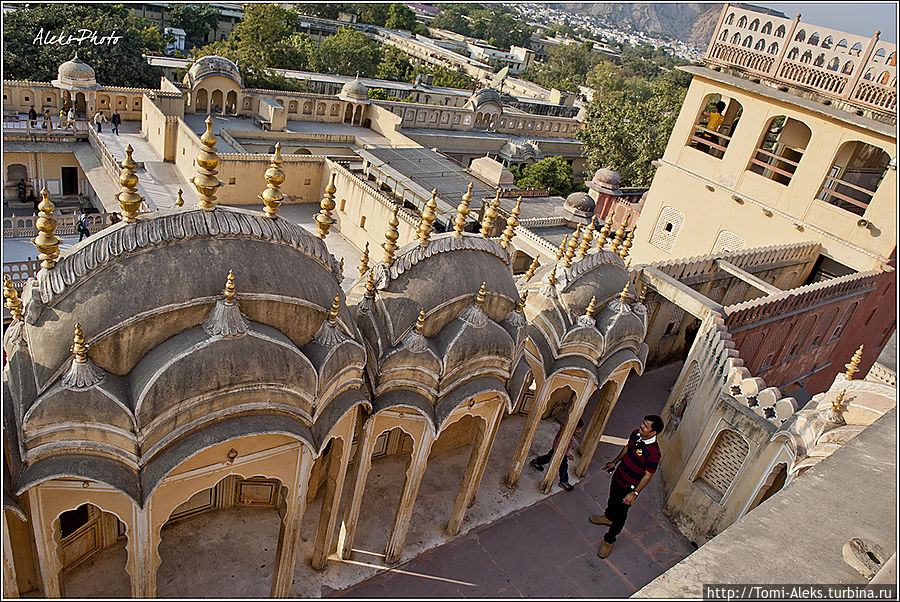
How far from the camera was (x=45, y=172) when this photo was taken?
31578 mm

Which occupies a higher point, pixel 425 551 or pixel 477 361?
pixel 477 361

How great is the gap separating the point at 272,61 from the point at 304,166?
102ft

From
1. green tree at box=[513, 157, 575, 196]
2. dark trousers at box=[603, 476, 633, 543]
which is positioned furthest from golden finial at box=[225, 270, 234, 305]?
green tree at box=[513, 157, 575, 196]

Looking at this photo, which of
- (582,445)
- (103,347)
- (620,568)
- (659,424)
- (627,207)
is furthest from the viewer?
(627,207)

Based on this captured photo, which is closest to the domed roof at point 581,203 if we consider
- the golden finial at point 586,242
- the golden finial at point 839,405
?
the golden finial at point 586,242

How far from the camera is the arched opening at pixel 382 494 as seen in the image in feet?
44.9

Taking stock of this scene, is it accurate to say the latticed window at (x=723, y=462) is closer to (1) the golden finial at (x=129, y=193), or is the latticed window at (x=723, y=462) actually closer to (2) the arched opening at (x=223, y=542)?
(2) the arched opening at (x=223, y=542)

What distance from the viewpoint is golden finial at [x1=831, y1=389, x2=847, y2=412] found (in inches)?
495

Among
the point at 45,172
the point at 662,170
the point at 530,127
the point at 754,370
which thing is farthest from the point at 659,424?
the point at 530,127

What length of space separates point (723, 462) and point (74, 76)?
3651 cm

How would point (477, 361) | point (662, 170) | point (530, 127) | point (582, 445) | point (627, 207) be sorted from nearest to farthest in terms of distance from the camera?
point (477, 361) < point (582, 445) < point (662, 170) < point (627, 207) < point (530, 127)

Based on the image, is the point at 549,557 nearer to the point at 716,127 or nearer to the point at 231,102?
the point at 716,127

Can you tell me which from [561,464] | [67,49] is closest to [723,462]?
[561,464]

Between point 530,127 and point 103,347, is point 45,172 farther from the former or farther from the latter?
point 530,127
